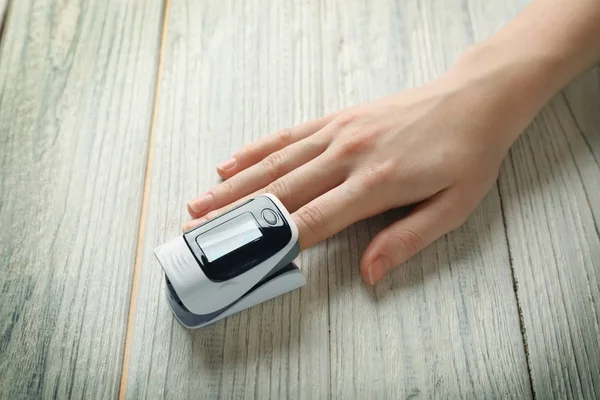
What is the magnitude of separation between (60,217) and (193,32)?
1.45ft

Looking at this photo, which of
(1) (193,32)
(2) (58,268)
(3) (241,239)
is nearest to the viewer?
(3) (241,239)

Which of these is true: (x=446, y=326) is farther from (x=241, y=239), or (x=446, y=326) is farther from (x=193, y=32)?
(x=193, y=32)

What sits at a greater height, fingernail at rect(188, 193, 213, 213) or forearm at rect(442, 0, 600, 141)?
fingernail at rect(188, 193, 213, 213)

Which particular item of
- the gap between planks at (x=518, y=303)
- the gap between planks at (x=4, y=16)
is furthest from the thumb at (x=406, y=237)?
the gap between planks at (x=4, y=16)

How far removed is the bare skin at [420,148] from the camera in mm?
783

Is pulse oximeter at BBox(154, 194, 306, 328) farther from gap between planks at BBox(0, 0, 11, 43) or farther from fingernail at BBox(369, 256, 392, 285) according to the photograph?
gap between planks at BBox(0, 0, 11, 43)

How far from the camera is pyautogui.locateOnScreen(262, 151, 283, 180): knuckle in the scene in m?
0.83

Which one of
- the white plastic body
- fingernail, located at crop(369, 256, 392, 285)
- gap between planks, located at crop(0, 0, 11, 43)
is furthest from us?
gap between planks, located at crop(0, 0, 11, 43)

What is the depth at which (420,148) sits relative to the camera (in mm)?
805

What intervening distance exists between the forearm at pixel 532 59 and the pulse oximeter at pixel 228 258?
0.41m

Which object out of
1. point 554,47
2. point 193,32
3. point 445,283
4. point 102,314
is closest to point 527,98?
point 554,47

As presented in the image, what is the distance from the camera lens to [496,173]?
0.84 m

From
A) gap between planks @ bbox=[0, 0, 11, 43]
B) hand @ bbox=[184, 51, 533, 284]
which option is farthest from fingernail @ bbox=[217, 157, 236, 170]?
gap between planks @ bbox=[0, 0, 11, 43]

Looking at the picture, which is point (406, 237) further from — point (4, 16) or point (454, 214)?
point (4, 16)
